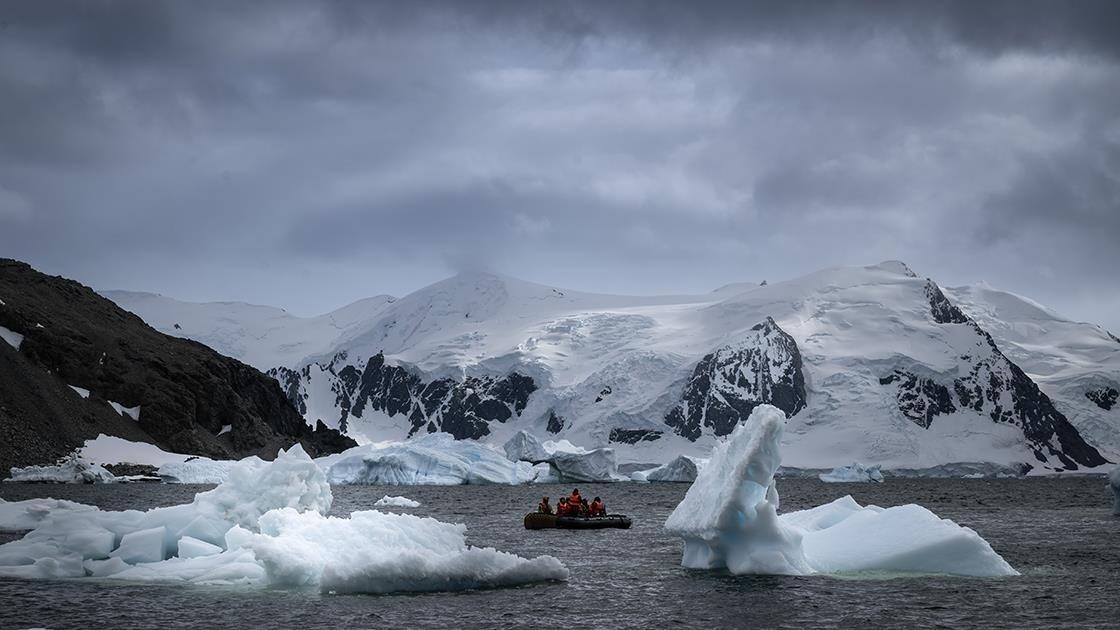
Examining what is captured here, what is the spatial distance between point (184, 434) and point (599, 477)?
6108cm

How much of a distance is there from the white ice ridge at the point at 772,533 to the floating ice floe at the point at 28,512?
28.0 m

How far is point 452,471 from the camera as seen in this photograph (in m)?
138

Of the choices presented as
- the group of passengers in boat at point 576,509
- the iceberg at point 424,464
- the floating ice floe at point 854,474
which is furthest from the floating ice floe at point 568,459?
the group of passengers in boat at point 576,509

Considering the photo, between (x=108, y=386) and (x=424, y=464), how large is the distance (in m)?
55.2

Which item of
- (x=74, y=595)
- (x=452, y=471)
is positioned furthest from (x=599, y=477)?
(x=74, y=595)

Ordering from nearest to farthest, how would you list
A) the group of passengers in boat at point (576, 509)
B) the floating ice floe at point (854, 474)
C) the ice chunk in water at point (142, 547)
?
the ice chunk in water at point (142, 547) → the group of passengers in boat at point (576, 509) → the floating ice floe at point (854, 474)

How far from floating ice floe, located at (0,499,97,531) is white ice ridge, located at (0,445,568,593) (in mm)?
12955

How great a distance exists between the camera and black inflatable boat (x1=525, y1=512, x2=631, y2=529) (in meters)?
61.3

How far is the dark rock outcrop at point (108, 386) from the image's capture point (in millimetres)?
136125

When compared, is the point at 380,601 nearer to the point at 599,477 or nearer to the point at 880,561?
the point at 880,561

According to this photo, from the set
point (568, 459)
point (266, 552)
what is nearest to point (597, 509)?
point (266, 552)

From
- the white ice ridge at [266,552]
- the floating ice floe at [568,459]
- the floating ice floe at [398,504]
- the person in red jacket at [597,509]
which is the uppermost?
the floating ice floe at [568,459]

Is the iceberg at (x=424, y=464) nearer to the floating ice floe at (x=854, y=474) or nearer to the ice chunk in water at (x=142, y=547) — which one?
the floating ice floe at (x=854, y=474)

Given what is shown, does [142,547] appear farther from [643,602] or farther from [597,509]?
[597,509]
